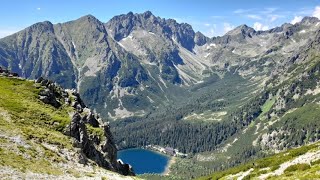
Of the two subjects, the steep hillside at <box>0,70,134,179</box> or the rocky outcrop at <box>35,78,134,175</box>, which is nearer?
the steep hillside at <box>0,70,134,179</box>

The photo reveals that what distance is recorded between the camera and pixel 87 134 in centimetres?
11162

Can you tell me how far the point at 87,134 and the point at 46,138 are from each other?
3123 cm

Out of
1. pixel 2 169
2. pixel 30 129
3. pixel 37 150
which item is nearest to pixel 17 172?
pixel 2 169

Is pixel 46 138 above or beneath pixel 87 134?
above

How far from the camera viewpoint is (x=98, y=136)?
11912 cm

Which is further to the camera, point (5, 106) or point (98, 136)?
point (98, 136)

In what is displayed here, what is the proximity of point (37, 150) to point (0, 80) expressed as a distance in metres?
64.6

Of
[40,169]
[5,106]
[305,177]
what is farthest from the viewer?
[5,106]

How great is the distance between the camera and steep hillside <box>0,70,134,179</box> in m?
63.3

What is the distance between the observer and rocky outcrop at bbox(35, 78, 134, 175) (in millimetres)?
100137

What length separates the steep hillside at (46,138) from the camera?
6334 cm

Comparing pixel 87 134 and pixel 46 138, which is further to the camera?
pixel 87 134

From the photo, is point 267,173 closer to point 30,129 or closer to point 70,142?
point 70,142

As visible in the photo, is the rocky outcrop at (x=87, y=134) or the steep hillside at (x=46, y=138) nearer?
the steep hillside at (x=46, y=138)
